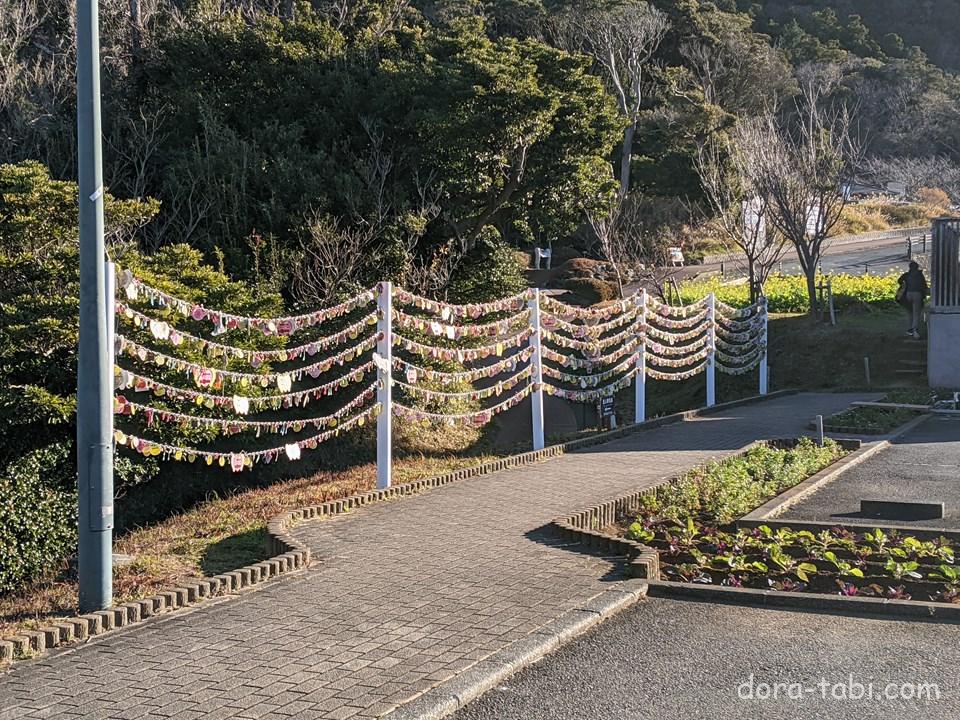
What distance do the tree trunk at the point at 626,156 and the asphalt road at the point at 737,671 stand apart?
1535 inches

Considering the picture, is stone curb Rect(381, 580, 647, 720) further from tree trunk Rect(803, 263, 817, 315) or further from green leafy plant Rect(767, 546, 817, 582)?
tree trunk Rect(803, 263, 817, 315)

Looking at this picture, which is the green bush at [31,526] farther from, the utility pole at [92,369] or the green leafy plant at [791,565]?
the green leafy plant at [791,565]

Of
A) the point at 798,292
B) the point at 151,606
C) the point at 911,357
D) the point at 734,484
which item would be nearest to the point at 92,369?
the point at 151,606

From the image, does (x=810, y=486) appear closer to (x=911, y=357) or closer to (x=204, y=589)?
(x=204, y=589)

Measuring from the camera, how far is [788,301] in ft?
107

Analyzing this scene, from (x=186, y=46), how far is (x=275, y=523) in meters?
20.4

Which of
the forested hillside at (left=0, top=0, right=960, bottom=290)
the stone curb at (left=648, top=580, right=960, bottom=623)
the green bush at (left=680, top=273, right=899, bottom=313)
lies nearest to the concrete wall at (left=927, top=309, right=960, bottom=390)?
the green bush at (left=680, top=273, right=899, bottom=313)

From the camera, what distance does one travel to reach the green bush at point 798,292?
101 feet

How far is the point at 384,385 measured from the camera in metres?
12.2

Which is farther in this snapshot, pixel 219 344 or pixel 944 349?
pixel 944 349

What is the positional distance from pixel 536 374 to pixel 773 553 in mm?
7779

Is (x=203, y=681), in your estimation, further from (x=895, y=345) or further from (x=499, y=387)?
(x=895, y=345)

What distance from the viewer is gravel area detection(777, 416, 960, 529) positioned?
33.9 feet

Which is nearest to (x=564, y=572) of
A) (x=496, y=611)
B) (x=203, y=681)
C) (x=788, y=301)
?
(x=496, y=611)
